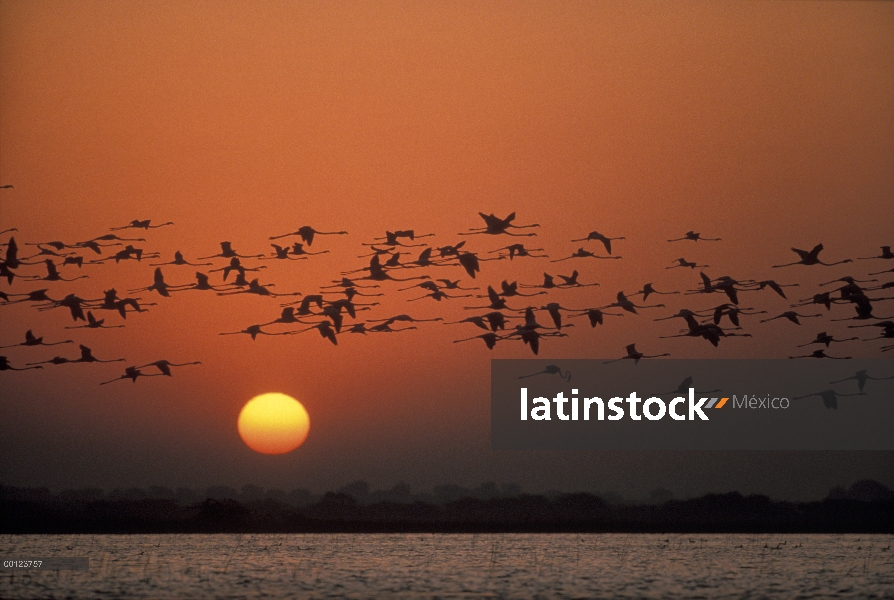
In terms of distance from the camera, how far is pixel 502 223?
54.4ft

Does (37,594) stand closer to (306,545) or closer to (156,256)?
(156,256)

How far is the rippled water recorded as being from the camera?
18969mm

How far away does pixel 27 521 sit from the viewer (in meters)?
33.8

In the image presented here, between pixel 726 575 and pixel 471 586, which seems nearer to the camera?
pixel 471 586

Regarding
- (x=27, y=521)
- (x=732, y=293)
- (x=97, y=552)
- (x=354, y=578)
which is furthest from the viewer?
(x=27, y=521)

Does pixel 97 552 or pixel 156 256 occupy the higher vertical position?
pixel 156 256

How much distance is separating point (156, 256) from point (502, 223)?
25.5 ft

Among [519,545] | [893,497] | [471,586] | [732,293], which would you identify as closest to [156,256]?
[471,586]

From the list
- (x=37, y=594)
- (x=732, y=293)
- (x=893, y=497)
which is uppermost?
(x=732, y=293)

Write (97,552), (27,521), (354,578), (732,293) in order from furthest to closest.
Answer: (27,521) → (97,552) → (354,578) → (732,293)

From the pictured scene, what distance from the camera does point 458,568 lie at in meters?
24.8

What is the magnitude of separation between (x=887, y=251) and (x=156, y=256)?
43.6 feet

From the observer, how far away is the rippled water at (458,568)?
19.0 meters

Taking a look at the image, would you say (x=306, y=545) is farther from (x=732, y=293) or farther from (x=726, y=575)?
(x=732, y=293)
